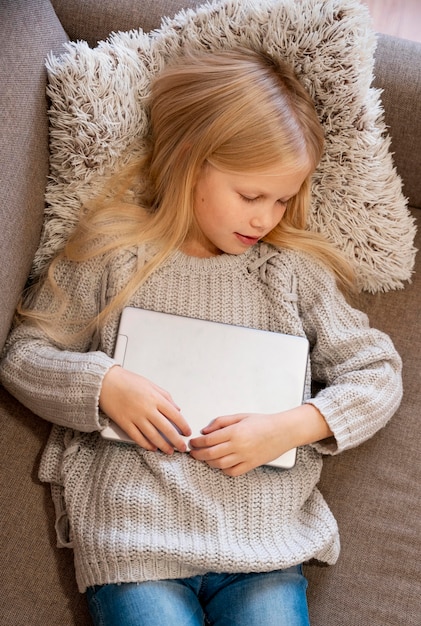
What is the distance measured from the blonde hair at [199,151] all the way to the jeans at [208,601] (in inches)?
16.9

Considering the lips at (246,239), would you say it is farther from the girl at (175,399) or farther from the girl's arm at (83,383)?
the girl's arm at (83,383)

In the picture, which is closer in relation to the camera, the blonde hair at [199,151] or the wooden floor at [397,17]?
the blonde hair at [199,151]

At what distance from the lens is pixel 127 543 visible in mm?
1116

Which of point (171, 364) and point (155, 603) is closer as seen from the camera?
point (155, 603)

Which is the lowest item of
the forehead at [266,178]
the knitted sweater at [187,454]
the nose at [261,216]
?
the knitted sweater at [187,454]

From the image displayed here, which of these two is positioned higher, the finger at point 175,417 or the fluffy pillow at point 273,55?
the fluffy pillow at point 273,55

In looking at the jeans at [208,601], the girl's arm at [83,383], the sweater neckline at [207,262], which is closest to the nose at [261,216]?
the sweater neckline at [207,262]

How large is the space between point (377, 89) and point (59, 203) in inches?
24.3

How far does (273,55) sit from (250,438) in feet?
2.15

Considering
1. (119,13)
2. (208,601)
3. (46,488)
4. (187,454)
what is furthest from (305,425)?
(119,13)

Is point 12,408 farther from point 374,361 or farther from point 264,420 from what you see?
Answer: point 374,361

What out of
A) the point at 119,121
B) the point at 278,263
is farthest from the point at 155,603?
the point at 119,121

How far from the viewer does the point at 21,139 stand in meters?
1.24

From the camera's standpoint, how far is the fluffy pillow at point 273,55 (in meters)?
1.30
